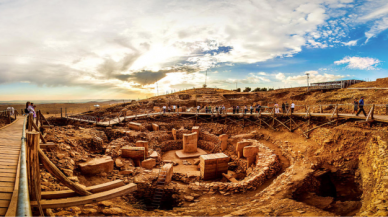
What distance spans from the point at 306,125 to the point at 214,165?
8541mm

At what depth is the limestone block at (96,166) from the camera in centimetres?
684

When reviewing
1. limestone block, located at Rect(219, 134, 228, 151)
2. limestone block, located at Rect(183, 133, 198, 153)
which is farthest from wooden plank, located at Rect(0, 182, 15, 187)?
limestone block, located at Rect(219, 134, 228, 151)

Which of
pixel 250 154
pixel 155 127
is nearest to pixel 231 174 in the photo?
pixel 250 154

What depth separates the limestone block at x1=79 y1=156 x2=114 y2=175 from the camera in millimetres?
6836

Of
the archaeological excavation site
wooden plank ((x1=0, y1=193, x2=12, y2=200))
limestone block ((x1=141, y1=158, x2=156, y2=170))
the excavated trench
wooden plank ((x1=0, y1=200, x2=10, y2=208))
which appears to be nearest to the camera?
wooden plank ((x1=0, y1=200, x2=10, y2=208))

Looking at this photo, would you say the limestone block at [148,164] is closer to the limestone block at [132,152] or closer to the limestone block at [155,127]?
the limestone block at [132,152]

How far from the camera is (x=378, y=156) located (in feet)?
21.9

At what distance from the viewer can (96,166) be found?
7.10 meters

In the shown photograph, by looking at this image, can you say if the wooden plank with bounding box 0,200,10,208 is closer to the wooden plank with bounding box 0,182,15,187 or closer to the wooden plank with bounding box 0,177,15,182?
the wooden plank with bounding box 0,182,15,187

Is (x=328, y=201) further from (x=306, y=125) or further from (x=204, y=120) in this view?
(x=204, y=120)

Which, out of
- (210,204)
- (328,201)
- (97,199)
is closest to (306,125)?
(328,201)

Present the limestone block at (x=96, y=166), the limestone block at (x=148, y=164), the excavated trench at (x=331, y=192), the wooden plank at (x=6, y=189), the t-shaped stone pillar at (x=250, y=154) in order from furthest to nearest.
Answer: the t-shaped stone pillar at (x=250, y=154), the limestone block at (x=148, y=164), the limestone block at (x=96, y=166), the excavated trench at (x=331, y=192), the wooden plank at (x=6, y=189)

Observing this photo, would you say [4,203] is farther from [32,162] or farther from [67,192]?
[67,192]

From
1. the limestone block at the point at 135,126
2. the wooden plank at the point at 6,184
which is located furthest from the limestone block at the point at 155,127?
the wooden plank at the point at 6,184
